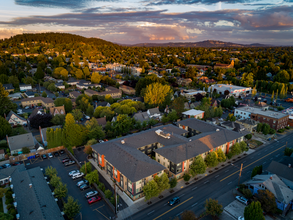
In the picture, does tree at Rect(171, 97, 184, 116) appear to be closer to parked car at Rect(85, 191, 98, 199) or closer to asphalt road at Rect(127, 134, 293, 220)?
asphalt road at Rect(127, 134, 293, 220)

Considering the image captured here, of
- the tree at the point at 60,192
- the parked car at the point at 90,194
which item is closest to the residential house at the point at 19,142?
the tree at the point at 60,192

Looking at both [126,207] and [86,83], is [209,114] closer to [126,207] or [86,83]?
[126,207]

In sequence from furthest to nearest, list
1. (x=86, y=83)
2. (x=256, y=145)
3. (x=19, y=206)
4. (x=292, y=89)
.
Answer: (x=86, y=83) < (x=292, y=89) < (x=256, y=145) < (x=19, y=206)

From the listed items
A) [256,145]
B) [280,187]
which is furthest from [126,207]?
[256,145]

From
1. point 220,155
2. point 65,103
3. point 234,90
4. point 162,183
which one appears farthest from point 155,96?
point 234,90

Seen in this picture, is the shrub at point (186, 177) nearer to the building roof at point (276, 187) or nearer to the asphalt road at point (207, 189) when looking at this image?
the asphalt road at point (207, 189)

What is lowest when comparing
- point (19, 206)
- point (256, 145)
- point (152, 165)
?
point (256, 145)

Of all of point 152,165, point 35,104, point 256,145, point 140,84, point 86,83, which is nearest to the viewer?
point 152,165
